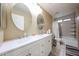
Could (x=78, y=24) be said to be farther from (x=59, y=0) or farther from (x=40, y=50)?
(x=40, y=50)

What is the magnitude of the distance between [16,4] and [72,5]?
776 millimetres

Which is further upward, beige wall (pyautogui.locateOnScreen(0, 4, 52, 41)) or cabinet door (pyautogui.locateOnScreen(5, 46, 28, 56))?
beige wall (pyautogui.locateOnScreen(0, 4, 52, 41))

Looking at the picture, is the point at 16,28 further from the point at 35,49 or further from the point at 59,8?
the point at 59,8

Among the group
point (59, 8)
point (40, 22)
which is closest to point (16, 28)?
point (40, 22)

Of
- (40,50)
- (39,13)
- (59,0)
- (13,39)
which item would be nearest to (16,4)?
(39,13)

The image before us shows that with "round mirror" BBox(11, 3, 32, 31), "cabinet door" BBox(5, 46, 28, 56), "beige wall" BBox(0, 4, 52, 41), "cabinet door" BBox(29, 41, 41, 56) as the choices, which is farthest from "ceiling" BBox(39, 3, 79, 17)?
"cabinet door" BBox(5, 46, 28, 56)

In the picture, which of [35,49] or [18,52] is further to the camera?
[35,49]

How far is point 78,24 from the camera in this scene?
1441 millimetres

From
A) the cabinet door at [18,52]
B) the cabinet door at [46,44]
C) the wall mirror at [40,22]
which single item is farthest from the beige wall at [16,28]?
the cabinet door at [18,52]

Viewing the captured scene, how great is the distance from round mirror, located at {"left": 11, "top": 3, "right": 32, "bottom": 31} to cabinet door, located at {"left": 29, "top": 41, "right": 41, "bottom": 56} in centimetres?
28

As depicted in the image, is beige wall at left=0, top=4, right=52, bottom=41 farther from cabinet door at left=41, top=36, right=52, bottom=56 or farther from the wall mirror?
cabinet door at left=41, top=36, right=52, bottom=56

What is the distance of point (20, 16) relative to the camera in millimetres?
1463

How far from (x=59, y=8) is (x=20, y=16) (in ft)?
1.85

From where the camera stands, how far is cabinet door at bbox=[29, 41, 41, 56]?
1306mm
